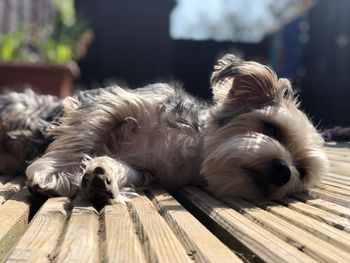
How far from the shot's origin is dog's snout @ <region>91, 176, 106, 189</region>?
8.02 ft

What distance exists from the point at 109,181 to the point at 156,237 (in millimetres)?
855

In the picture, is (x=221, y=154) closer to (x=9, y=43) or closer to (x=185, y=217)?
(x=185, y=217)

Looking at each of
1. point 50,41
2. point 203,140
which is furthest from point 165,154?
point 50,41

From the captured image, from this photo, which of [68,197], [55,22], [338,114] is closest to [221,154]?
[68,197]

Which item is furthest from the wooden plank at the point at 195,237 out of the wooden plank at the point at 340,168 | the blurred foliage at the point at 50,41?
the blurred foliage at the point at 50,41

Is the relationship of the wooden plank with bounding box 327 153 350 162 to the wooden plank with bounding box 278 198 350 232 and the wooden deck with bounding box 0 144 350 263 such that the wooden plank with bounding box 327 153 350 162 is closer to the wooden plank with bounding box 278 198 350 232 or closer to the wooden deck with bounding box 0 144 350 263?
the wooden deck with bounding box 0 144 350 263

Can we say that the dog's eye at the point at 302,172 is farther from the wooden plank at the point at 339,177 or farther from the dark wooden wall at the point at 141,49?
the dark wooden wall at the point at 141,49

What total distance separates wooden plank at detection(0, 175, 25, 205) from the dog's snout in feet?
1.19

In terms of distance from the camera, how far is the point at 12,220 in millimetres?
1922

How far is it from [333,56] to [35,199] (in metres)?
5.78

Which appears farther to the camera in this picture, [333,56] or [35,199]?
[333,56]

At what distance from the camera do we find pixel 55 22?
34.7 feet

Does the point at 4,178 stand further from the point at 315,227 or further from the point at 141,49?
the point at 141,49

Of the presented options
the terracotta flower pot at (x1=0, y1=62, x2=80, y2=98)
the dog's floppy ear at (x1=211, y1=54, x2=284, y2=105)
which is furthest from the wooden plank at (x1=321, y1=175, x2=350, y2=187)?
the terracotta flower pot at (x1=0, y1=62, x2=80, y2=98)
